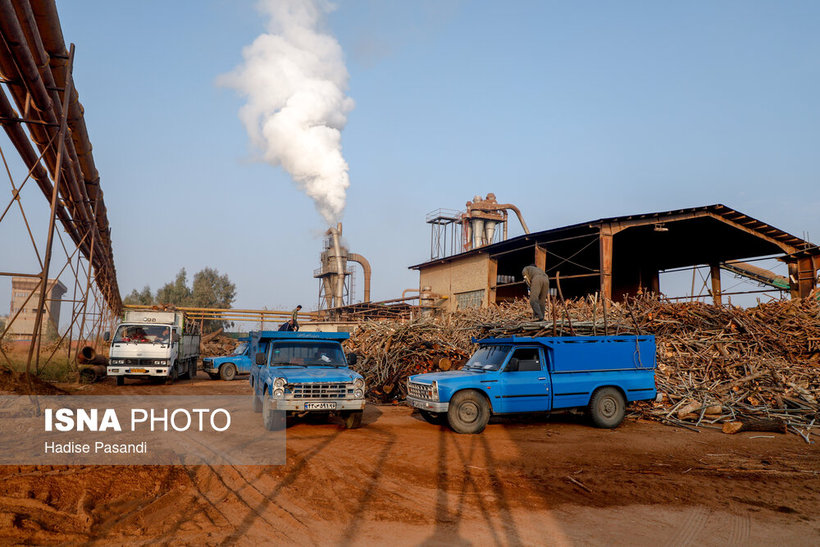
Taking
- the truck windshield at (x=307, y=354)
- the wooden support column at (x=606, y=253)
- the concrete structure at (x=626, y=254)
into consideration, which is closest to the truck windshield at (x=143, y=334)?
the truck windshield at (x=307, y=354)

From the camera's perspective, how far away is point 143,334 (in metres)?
19.4

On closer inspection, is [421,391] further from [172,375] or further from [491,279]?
[491,279]

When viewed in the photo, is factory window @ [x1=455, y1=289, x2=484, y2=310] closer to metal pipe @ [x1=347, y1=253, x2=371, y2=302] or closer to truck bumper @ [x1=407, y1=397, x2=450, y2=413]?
metal pipe @ [x1=347, y1=253, x2=371, y2=302]

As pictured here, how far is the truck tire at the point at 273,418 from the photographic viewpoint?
1041cm

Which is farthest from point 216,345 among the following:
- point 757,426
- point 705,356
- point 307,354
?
point 757,426

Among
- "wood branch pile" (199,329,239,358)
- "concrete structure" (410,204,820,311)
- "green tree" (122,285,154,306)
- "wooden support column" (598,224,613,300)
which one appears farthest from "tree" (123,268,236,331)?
"wooden support column" (598,224,613,300)

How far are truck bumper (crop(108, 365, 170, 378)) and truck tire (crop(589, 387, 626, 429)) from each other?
1480 centimetres

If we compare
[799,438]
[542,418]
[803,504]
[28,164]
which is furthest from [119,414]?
[799,438]

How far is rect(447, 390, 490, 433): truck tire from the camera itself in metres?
11.0

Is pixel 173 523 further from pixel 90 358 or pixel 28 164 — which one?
pixel 90 358

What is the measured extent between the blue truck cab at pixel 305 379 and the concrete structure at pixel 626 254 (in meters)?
12.3

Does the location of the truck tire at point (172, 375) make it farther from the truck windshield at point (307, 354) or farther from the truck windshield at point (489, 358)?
the truck windshield at point (489, 358)

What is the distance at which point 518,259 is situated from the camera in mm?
30547

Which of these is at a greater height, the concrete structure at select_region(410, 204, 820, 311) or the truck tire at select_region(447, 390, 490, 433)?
the concrete structure at select_region(410, 204, 820, 311)
